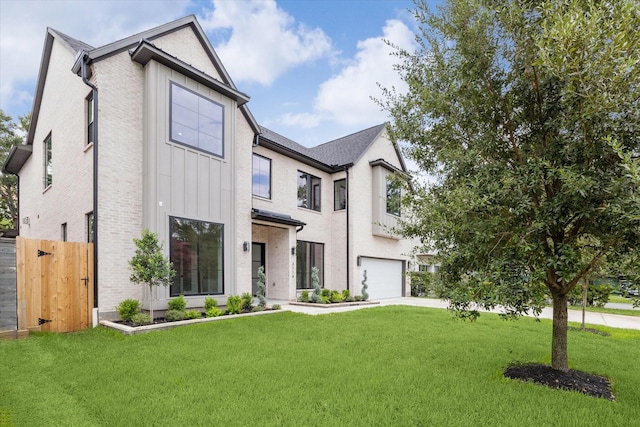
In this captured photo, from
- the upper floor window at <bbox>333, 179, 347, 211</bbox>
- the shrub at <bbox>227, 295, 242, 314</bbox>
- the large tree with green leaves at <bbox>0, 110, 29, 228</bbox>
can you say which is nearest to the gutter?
the shrub at <bbox>227, 295, 242, 314</bbox>

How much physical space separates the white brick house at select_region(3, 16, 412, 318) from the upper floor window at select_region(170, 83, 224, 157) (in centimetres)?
3

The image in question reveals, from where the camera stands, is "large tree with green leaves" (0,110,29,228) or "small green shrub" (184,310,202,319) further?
"large tree with green leaves" (0,110,29,228)

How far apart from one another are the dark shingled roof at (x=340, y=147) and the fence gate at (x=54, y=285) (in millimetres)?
9123

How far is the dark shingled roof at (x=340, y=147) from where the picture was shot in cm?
1625

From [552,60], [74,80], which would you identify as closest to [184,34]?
[74,80]

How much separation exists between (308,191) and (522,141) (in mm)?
11495

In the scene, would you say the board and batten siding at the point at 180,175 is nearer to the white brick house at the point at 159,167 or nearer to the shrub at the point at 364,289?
the white brick house at the point at 159,167

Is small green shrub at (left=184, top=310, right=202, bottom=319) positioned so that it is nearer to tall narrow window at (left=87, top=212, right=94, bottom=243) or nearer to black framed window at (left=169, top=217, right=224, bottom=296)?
black framed window at (left=169, top=217, right=224, bottom=296)

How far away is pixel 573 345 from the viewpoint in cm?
Answer: 693

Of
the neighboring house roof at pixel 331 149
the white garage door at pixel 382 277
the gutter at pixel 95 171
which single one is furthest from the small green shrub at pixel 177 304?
the white garage door at pixel 382 277

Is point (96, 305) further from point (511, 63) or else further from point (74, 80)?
point (511, 63)

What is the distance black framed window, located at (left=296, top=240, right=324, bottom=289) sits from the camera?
15.0m

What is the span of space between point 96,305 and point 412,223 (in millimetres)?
7199

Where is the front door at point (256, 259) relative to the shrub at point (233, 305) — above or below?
Result: above
